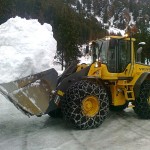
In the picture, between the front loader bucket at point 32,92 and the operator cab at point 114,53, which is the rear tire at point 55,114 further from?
the operator cab at point 114,53

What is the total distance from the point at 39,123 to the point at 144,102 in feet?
9.49

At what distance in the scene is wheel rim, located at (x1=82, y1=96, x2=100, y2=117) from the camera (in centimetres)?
847

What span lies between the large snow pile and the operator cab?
4.86 m

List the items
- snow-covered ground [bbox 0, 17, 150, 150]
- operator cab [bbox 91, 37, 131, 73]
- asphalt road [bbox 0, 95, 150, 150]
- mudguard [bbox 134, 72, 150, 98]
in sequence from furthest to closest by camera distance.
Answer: mudguard [bbox 134, 72, 150, 98] < operator cab [bbox 91, 37, 131, 73] < snow-covered ground [bbox 0, 17, 150, 150] < asphalt road [bbox 0, 95, 150, 150]

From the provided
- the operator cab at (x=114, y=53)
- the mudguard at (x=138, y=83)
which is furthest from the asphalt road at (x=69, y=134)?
the operator cab at (x=114, y=53)

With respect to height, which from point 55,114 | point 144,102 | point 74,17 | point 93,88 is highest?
point 74,17

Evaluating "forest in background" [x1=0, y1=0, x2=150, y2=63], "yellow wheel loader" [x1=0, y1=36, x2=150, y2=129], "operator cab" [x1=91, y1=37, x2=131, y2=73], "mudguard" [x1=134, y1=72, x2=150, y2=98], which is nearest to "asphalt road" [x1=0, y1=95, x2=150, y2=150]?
"yellow wheel loader" [x1=0, y1=36, x2=150, y2=129]

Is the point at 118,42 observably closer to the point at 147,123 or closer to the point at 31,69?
the point at 147,123

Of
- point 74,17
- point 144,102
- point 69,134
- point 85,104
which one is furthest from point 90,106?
point 74,17

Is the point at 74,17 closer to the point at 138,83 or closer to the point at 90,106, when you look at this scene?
the point at 138,83

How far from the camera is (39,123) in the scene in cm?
944

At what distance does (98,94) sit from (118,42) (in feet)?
5.27

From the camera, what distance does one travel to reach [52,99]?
8.34 m

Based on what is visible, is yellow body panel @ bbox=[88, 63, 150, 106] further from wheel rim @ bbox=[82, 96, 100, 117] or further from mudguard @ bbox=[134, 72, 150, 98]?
wheel rim @ bbox=[82, 96, 100, 117]
